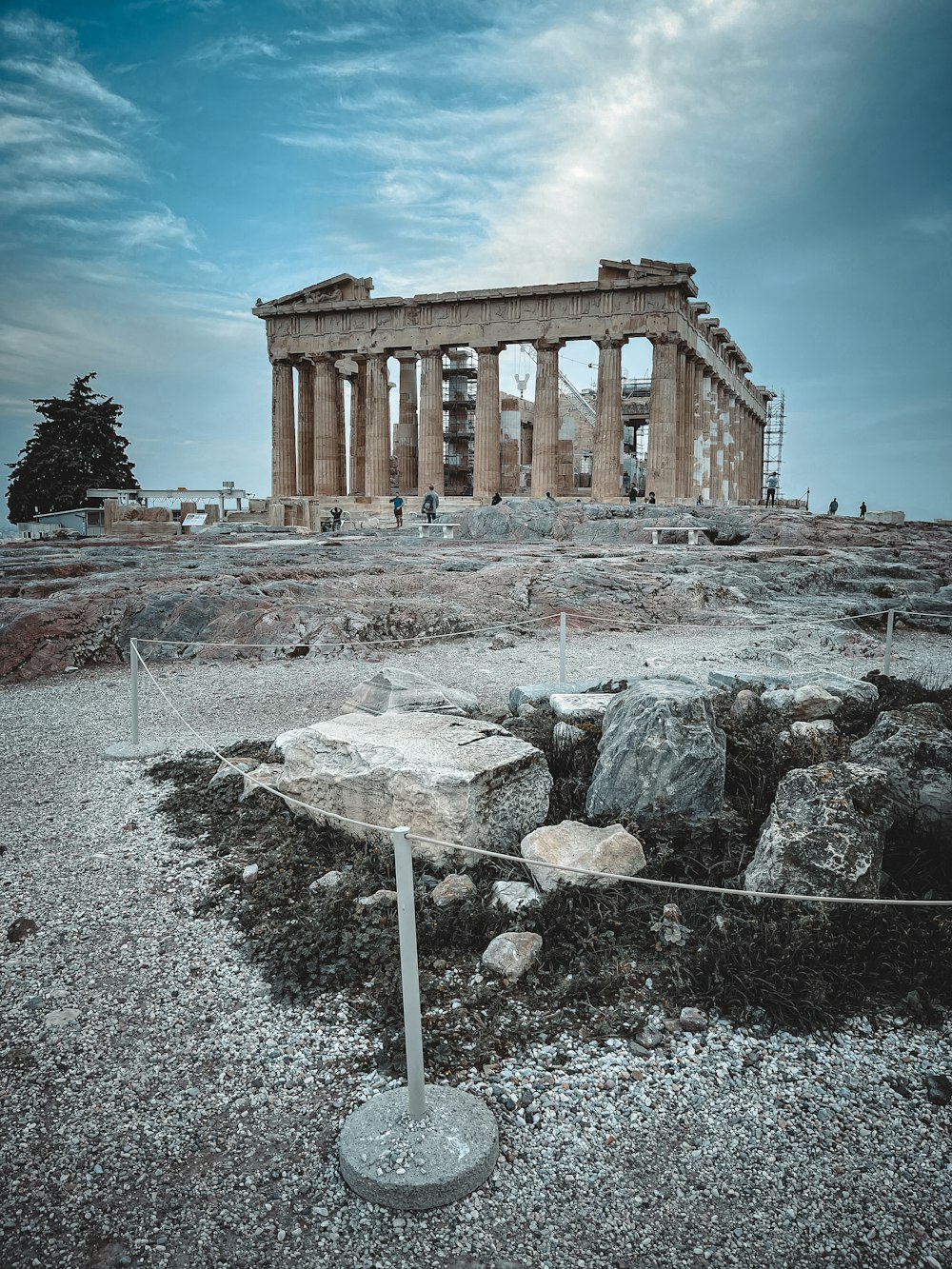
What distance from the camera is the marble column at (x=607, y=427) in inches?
1475

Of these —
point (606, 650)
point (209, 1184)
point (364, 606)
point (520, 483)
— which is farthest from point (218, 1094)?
point (520, 483)

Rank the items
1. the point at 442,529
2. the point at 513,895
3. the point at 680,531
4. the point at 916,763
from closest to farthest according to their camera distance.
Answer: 1. the point at 513,895
2. the point at 916,763
3. the point at 680,531
4. the point at 442,529

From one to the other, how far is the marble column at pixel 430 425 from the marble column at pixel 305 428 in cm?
717

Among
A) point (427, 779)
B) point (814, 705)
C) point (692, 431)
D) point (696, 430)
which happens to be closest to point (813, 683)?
point (814, 705)

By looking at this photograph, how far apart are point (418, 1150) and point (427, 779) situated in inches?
88.6

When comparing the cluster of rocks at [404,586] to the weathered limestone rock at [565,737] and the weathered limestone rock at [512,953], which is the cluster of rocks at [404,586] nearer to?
the weathered limestone rock at [565,737]

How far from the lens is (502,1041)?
3.47 m

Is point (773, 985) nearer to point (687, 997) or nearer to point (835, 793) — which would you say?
point (687, 997)

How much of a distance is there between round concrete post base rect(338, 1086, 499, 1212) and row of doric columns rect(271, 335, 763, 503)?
35465 millimetres

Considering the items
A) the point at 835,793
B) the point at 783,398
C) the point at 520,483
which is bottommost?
the point at 835,793

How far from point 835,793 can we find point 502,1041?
7.17 ft

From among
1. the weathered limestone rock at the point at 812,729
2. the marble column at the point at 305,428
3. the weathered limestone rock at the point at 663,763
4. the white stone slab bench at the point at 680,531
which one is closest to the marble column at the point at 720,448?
the marble column at the point at 305,428

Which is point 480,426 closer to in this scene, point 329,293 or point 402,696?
point 329,293

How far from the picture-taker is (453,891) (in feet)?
15.2
